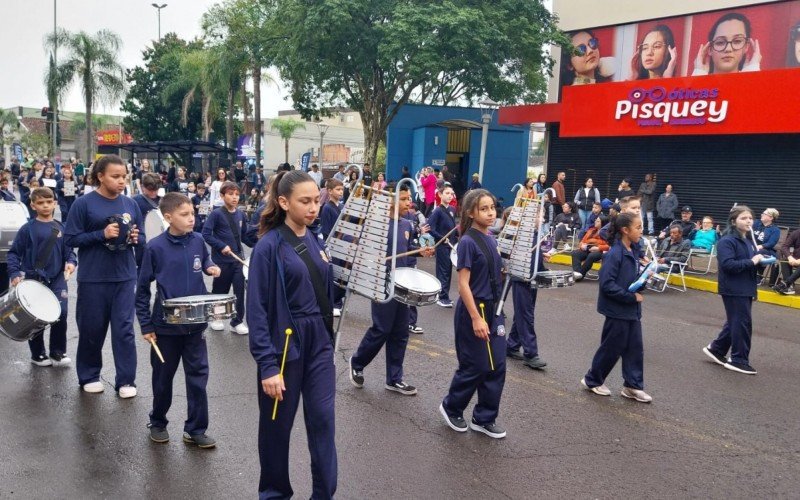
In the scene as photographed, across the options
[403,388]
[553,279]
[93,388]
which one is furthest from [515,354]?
[93,388]

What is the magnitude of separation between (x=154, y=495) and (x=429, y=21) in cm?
1914

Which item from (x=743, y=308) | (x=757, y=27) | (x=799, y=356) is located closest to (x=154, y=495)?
(x=743, y=308)

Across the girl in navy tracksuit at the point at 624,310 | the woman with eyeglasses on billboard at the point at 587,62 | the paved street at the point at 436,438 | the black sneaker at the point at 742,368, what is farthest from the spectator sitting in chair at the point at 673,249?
the woman with eyeglasses on billboard at the point at 587,62

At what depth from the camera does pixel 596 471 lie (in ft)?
15.9

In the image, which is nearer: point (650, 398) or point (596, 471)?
point (596, 471)

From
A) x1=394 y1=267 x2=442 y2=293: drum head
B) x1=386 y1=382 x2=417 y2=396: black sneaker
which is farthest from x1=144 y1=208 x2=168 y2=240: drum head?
x1=386 y1=382 x2=417 y2=396: black sneaker

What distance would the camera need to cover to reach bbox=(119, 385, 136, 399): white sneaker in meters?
5.91

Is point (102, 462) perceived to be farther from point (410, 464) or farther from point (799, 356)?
point (799, 356)

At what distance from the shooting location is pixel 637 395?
6387mm

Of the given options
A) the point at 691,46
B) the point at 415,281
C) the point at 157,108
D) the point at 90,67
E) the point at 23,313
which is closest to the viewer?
the point at 23,313

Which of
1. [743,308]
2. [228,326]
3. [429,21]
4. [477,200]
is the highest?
[429,21]

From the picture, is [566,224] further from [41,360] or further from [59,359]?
[41,360]

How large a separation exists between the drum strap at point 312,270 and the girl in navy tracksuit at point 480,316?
159 centimetres

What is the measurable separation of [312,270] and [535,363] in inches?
165
